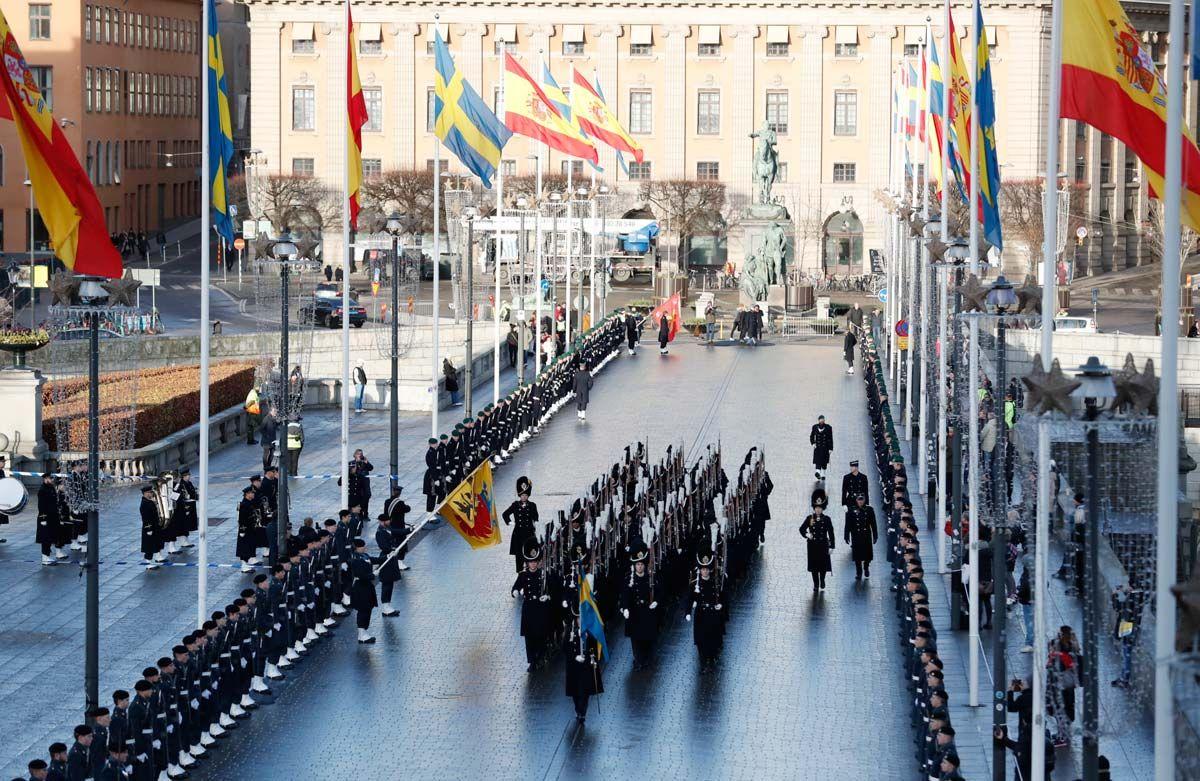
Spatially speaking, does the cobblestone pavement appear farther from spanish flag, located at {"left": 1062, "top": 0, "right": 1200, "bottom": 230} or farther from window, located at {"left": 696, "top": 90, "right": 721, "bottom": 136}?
window, located at {"left": 696, "top": 90, "right": 721, "bottom": 136}

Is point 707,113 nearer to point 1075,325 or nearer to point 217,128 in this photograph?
point 1075,325

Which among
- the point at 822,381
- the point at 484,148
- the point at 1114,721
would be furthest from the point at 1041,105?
the point at 1114,721

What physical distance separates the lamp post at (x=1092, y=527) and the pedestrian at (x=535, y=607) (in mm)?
8697

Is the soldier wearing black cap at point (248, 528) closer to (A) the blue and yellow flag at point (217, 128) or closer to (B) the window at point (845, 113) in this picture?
(A) the blue and yellow flag at point (217, 128)

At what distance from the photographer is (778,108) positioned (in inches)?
3745

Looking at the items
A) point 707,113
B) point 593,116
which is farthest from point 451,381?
point 707,113

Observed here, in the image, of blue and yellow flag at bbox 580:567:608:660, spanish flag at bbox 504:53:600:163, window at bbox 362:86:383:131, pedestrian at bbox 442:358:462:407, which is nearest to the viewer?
blue and yellow flag at bbox 580:567:608:660

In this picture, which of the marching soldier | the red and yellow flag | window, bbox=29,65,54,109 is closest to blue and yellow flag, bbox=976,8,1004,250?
the marching soldier

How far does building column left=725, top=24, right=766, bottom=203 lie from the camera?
311 feet

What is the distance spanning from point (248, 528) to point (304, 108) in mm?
69023

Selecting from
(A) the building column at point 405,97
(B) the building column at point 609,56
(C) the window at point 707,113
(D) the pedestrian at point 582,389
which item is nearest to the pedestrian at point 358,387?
(D) the pedestrian at point 582,389

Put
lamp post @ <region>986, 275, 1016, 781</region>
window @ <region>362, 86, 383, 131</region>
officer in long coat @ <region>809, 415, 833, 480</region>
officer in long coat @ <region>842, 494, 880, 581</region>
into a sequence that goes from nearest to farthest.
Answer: lamp post @ <region>986, 275, 1016, 781</region>, officer in long coat @ <region>842, 494, 880, 581</region>, officer in long coat @ <region>809, 415, 833, 480</region>, window @ <region>362, 86, 383, 131</region>

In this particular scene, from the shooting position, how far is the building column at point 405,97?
9519 cm

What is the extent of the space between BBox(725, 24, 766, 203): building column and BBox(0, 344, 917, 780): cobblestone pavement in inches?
2501
